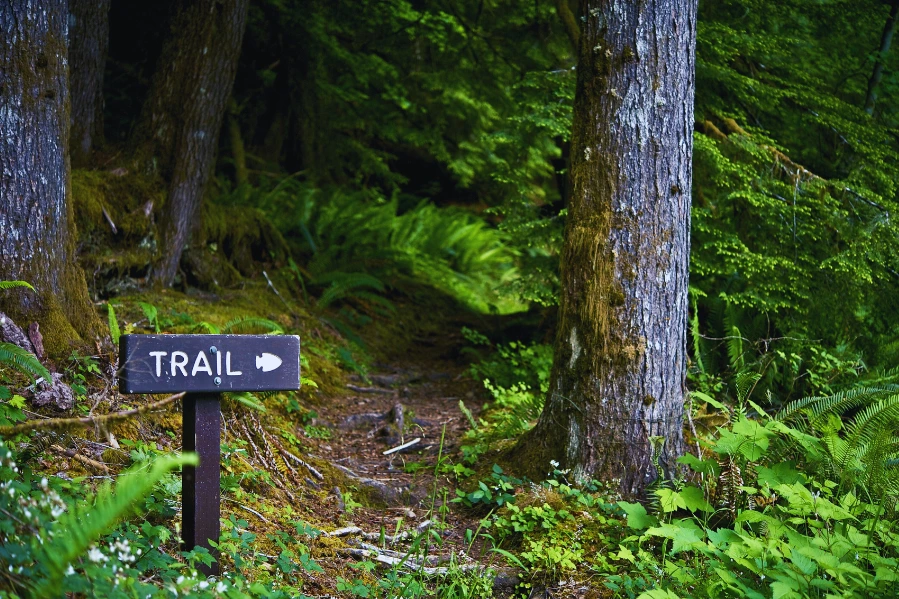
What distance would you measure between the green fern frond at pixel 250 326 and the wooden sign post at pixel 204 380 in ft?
6.27

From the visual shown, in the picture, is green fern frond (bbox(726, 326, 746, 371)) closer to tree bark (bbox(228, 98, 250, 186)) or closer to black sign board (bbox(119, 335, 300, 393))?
black sign board (bbox(119, 335, 300, 393))

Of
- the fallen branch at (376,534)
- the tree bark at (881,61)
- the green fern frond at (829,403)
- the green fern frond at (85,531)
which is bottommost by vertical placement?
the fallen branch at (376,534)

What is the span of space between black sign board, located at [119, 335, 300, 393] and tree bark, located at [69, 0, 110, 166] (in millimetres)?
3656

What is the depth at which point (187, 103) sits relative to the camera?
214 inches

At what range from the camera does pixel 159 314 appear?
15.3ft

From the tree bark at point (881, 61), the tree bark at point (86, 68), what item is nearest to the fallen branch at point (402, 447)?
the tree bark at point (86, 68)

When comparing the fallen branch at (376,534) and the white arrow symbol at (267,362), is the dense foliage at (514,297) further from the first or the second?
the white arrow symbol at (267,362)

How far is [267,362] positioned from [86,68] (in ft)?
12.5

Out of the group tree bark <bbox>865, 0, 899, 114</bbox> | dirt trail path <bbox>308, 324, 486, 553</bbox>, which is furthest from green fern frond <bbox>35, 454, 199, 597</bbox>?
tree bark <bbox>865, 0, 899, 114</bbox>

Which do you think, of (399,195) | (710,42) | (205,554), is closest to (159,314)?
(205,554)

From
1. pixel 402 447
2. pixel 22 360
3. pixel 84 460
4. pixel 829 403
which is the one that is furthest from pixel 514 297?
pixel 22 360

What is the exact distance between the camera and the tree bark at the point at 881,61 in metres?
5.55

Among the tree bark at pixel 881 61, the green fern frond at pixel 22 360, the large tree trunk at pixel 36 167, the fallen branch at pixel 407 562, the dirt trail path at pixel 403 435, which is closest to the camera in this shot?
the green fern frond at pixel 22 360

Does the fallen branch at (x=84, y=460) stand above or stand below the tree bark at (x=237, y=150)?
below
